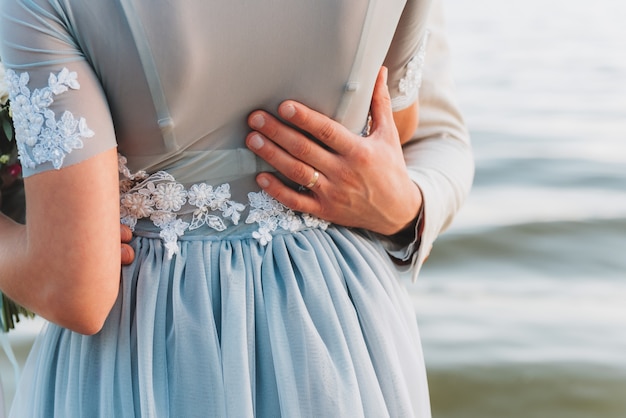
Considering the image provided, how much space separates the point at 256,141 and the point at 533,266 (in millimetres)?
3099

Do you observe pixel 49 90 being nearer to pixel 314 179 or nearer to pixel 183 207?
→ pixel 183 207

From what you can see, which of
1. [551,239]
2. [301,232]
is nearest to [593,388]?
[551,239]

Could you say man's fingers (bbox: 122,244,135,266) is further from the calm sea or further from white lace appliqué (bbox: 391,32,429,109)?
the calm sea

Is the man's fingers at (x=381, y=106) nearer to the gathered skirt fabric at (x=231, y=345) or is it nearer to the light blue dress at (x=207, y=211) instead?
the light blue dress at (x=207, y=211)

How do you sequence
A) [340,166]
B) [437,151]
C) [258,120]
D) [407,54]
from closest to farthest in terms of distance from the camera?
1. [258,120]
2. [340,166]
3. [407,54]
4. [437,151]

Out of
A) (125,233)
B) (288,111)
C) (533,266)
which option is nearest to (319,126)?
(288,111)

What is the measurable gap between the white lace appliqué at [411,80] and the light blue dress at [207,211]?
0.30 ft

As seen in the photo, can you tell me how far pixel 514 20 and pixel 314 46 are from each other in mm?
8936

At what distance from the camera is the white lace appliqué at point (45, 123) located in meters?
0.97

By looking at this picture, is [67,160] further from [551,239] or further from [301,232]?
[551,239]

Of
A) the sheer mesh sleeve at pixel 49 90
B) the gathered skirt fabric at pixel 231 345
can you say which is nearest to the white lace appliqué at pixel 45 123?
the sheer mesh sleeve at pixel 49 90

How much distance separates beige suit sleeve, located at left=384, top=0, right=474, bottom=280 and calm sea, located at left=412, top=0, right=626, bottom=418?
1735 mm

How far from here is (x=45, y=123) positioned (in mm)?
1003

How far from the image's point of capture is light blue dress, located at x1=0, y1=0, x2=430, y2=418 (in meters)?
0.98
